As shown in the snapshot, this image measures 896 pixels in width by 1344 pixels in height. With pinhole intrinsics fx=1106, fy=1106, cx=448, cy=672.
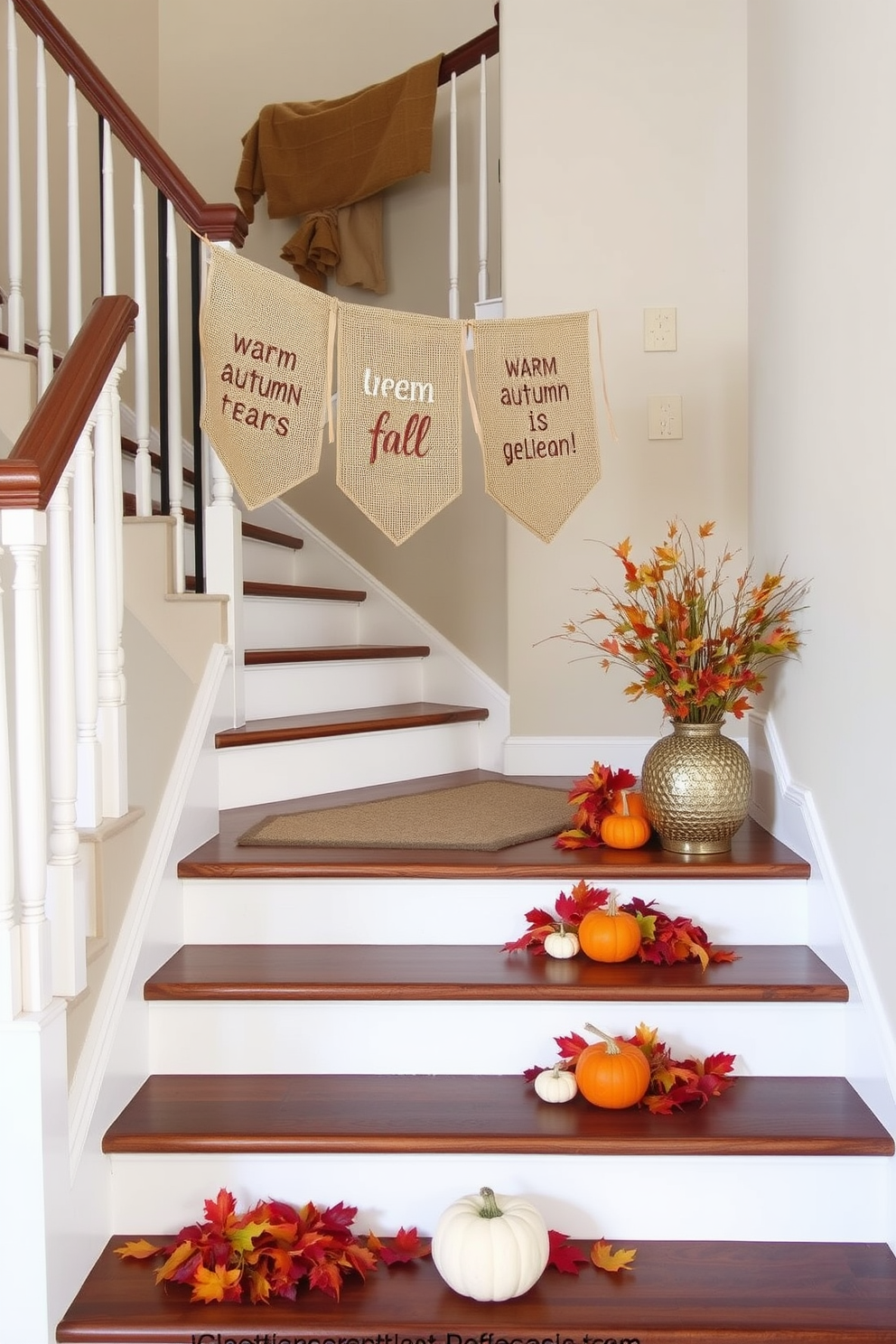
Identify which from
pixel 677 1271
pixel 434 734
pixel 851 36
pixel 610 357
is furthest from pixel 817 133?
pixel 677 1271

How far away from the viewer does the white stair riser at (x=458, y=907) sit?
2.10 m

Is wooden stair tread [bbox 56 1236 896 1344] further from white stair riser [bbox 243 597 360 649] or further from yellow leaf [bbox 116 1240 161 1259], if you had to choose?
white stair riser [bbox 243 597 360 649]

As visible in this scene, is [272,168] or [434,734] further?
[272,168]

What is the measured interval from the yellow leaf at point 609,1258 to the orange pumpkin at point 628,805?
889mm

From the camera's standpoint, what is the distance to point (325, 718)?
2.91m

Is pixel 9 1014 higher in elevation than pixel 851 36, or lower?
lower

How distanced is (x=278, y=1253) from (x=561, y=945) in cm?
71

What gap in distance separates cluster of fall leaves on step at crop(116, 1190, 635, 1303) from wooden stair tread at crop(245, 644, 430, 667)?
55.7 inches

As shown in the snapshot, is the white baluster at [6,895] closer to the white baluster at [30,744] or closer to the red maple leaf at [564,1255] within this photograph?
the white baluster at [30,744]

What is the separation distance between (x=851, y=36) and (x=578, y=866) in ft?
5.00

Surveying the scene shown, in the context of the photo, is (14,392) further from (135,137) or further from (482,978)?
(482,978)

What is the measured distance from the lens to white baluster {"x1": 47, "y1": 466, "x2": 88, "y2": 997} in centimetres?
156

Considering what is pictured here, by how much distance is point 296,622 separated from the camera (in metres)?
3.28

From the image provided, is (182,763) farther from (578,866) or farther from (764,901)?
(764,901)
